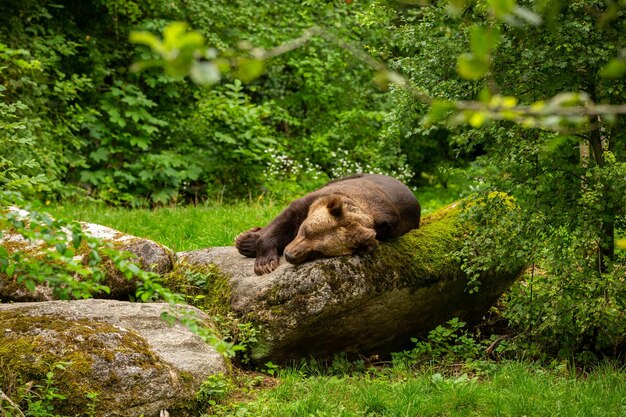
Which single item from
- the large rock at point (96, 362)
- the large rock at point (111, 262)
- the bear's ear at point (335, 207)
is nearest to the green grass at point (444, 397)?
the large rock at point (96, 362)

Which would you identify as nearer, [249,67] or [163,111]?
[249,67]

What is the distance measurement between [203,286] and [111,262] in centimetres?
96

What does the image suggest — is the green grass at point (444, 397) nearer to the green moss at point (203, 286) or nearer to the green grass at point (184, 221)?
the green moss at point (203, 286)

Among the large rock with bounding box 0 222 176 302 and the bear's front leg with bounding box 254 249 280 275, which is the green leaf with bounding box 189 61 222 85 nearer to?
the large rock with bounding box 0 222 176 302

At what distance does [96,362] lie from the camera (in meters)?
5.55

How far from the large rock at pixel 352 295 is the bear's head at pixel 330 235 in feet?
0.32

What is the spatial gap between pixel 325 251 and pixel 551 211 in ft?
6.88

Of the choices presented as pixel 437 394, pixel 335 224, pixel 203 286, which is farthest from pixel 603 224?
pixel 203 286

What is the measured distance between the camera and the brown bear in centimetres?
740

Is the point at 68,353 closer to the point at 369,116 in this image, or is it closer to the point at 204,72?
the point at 204,72

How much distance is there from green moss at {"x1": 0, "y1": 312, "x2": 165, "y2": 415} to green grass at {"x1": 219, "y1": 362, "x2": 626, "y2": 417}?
849mm

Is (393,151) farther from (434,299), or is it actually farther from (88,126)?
(434,299)

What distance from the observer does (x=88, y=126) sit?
587 inches

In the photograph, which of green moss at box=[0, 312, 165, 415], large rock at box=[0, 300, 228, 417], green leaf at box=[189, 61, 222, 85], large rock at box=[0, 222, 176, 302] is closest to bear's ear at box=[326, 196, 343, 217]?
large rock at box=[0, 222, 176, 302]
